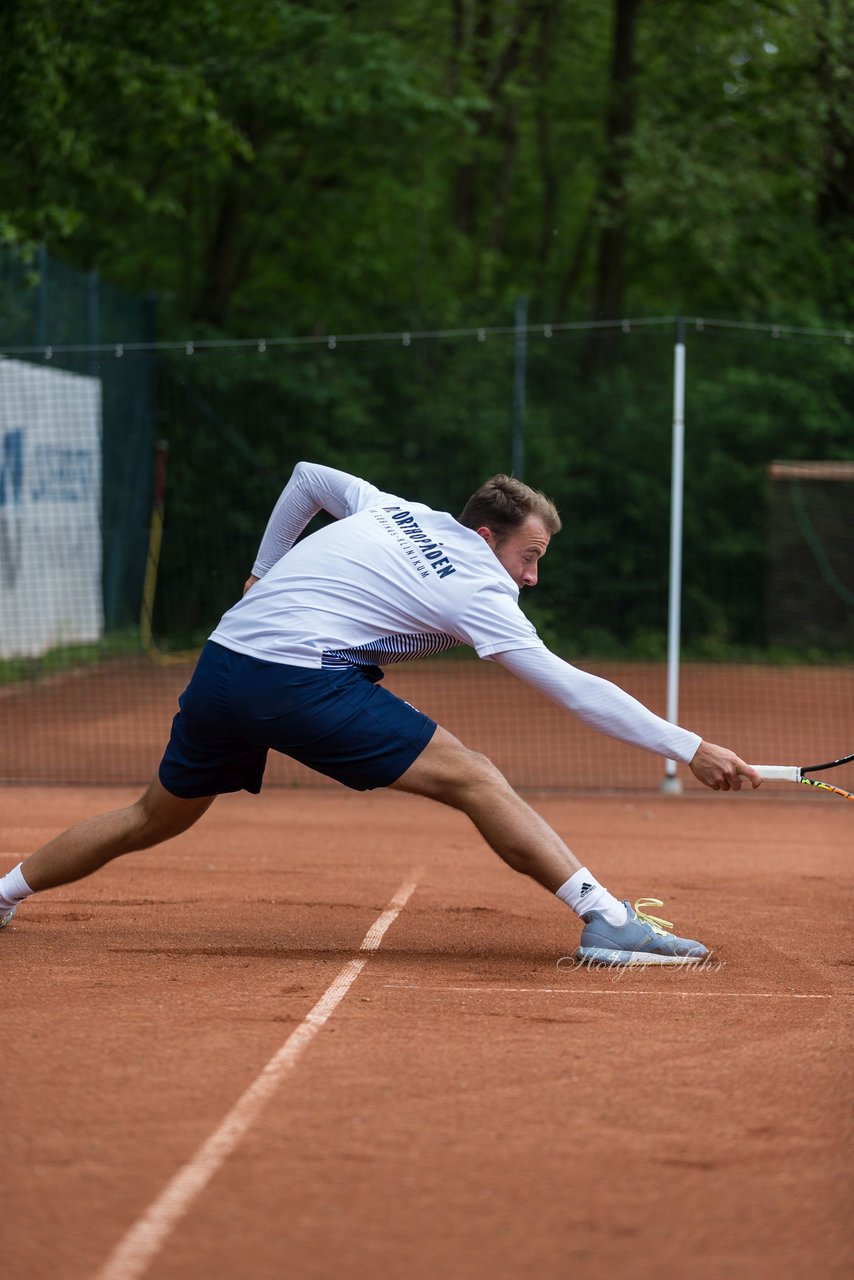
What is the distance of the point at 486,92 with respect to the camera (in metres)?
25.0

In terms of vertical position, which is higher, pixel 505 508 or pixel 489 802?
pixel 505 508

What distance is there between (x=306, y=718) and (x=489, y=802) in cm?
62

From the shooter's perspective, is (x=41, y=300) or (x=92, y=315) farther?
(x=92, y=315)

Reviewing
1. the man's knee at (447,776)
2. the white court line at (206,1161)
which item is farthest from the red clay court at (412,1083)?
the man's knee at (447,776)

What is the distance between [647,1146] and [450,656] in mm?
13252

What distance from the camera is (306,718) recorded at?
5.08 meters

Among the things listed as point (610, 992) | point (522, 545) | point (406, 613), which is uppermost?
point (522, 545)

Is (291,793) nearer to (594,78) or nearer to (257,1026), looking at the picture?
(257,1026)

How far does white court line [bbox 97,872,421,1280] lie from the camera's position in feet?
9.75

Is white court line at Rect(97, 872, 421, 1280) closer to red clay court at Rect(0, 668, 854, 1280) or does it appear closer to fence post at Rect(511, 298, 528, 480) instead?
red clay court at Rect(0, 668, 854, 1280)

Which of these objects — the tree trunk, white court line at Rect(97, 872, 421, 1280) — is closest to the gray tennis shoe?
white court line at Rect(97, 872, 421, 1280)

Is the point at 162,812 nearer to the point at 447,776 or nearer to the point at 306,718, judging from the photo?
the point at 306,718

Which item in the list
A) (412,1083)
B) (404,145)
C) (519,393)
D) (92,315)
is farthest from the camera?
(404,145)

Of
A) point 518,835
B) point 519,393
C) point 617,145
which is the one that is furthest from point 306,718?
point 617,145
